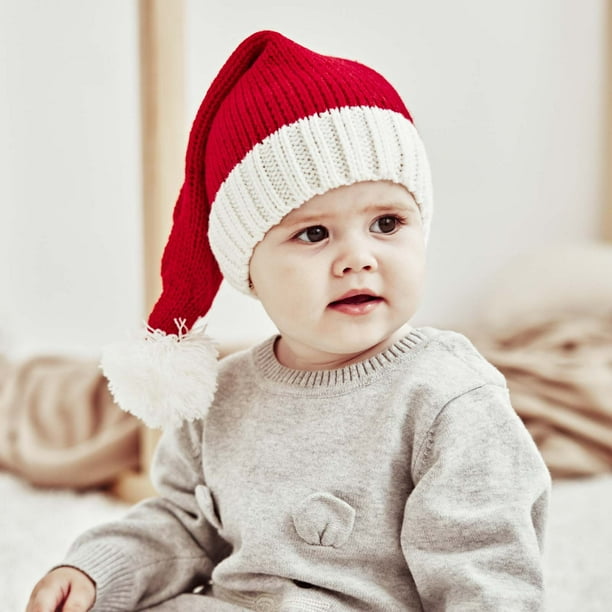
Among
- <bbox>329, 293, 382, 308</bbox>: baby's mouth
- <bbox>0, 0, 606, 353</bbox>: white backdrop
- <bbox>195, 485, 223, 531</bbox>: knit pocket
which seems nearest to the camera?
<bbox>329, 293, 382, 308</bbox>: baby's mouth

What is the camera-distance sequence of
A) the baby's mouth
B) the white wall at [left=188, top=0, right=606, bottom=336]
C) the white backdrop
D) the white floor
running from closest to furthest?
the baby's mouth
the white floor
the white backdrop
the white wall at [left=188, top=0, right=606, bottom=336]

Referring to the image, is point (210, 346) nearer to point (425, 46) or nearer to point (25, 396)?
point (25, 396)

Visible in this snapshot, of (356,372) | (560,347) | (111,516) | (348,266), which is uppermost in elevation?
(348,266)

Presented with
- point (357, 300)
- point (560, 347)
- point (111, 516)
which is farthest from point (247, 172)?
point (560, 347)

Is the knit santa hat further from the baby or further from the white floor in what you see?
the white floor

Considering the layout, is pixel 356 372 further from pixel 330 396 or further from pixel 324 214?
pixel 324 214

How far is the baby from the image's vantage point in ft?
2.46

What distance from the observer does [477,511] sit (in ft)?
2.41

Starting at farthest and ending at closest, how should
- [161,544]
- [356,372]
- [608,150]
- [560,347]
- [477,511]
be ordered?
[608,150] → [560,347] → [161,544] → [356,372] → [477,511]

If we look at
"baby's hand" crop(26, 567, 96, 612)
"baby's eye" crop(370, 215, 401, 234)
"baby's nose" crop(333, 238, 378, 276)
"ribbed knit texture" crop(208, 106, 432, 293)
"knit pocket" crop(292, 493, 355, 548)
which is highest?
"ribbed knit texture" crop(208, 106, 432, 293)

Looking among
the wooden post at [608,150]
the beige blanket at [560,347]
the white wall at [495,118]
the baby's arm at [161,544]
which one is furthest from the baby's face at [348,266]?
the wooden post at [608,150]

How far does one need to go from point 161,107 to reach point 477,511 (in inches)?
40.9

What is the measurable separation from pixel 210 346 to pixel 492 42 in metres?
1.84

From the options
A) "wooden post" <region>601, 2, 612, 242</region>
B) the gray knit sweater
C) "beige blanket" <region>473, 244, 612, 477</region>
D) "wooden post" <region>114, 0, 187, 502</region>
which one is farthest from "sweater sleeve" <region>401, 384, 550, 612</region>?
"wooden post" <region>601, 2, 612, 242</region>
